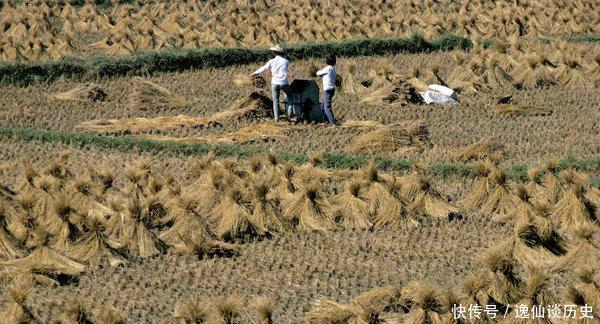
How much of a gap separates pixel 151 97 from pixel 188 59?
2326 millimetres

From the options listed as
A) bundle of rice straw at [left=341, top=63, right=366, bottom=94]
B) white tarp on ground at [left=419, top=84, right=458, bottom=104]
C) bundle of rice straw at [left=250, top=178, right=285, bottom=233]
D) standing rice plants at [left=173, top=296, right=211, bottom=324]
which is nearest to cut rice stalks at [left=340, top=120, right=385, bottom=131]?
white tarp on ground at [left=419, top=84, right=458, bottom=104]

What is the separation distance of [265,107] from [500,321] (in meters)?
7.78

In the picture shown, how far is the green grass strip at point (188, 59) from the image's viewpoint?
58.7 ft

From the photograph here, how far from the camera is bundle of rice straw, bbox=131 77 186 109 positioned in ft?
55.7

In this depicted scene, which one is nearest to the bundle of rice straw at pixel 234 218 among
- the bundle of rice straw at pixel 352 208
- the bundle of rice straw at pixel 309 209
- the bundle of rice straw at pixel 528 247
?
the bundle of rice straw at pixel 309 209

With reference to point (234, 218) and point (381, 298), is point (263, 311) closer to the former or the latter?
point (381, 298)

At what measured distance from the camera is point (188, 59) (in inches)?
757

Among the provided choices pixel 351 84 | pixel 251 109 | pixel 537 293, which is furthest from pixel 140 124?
pixel 537 293

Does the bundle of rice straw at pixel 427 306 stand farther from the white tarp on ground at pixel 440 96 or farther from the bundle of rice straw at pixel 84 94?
the bundle of rice straw at pixel 84 94

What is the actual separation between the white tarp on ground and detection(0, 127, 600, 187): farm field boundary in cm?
365

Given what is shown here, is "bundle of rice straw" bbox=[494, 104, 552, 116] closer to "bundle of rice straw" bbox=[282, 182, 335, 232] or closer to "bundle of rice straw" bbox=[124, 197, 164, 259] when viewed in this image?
"bundle of rice straw" bbox=[282, 182, 335, 232]

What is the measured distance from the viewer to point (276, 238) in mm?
11789

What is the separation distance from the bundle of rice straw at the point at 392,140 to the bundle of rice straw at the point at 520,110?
2.43 meters

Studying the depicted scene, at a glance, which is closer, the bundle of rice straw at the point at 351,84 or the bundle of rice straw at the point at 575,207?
the bundle of rice straw at the point at 575,207
